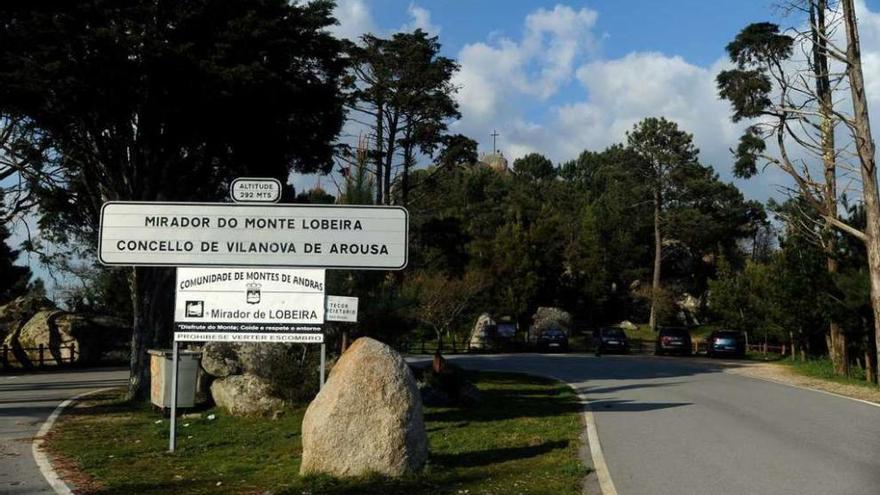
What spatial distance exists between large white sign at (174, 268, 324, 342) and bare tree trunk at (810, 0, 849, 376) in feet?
55.5

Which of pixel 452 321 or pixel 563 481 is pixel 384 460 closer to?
pixel 563 481

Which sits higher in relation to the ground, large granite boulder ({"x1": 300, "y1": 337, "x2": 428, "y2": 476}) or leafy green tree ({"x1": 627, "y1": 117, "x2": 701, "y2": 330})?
leafy green tree ({"x1": 627, "y1": 117, "x2": 701, "y2": 330})

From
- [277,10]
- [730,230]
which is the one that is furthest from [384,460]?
[730,230]

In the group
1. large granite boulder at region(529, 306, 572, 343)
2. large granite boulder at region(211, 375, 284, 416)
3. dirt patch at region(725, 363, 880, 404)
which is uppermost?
large granite boulder at region(529, 306, 572, 343)

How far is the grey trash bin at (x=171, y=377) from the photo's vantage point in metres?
14.8

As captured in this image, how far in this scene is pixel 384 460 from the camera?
883cm

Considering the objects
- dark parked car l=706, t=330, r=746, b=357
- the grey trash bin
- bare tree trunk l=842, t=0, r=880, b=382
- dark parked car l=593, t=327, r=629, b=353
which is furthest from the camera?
dark parked car l=593, t=327, r=629, b=353

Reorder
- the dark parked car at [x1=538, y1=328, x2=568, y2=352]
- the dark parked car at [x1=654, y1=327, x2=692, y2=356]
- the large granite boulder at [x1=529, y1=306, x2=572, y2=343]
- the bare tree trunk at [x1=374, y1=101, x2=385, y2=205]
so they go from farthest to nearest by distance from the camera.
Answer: the large granite boulder at [x1=529, y1=306, x2=572, y2=343], the dark parked car at [x1=538, y1=328, x2=568, y2=352], the dark parked car at [x1=654, y1=327, x2=692, y2=356], the bare tree trunk at [x1=374, y1=101, x2=385, y2=205]

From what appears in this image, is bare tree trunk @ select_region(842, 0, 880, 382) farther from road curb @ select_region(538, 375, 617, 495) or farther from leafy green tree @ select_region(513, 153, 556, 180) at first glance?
leafy green tree @ select_region(513, 153, 556, 180)

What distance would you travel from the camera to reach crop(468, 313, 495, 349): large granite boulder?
49.7m

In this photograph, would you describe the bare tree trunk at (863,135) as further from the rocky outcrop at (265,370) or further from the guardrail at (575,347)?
the guardrail at (575,347)

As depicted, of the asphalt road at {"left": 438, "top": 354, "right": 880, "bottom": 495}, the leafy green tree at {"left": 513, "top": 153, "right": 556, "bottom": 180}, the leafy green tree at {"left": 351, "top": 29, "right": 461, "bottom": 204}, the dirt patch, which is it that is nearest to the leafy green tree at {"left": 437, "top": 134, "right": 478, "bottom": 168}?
the leafy green tree at {"left": 351, "top": 29, "right": 461, "bottom": 204}

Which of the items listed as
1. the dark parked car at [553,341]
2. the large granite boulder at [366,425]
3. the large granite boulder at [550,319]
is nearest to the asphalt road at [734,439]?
the large granite boulder at [366,425]

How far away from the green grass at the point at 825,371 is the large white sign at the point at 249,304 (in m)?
16.6
